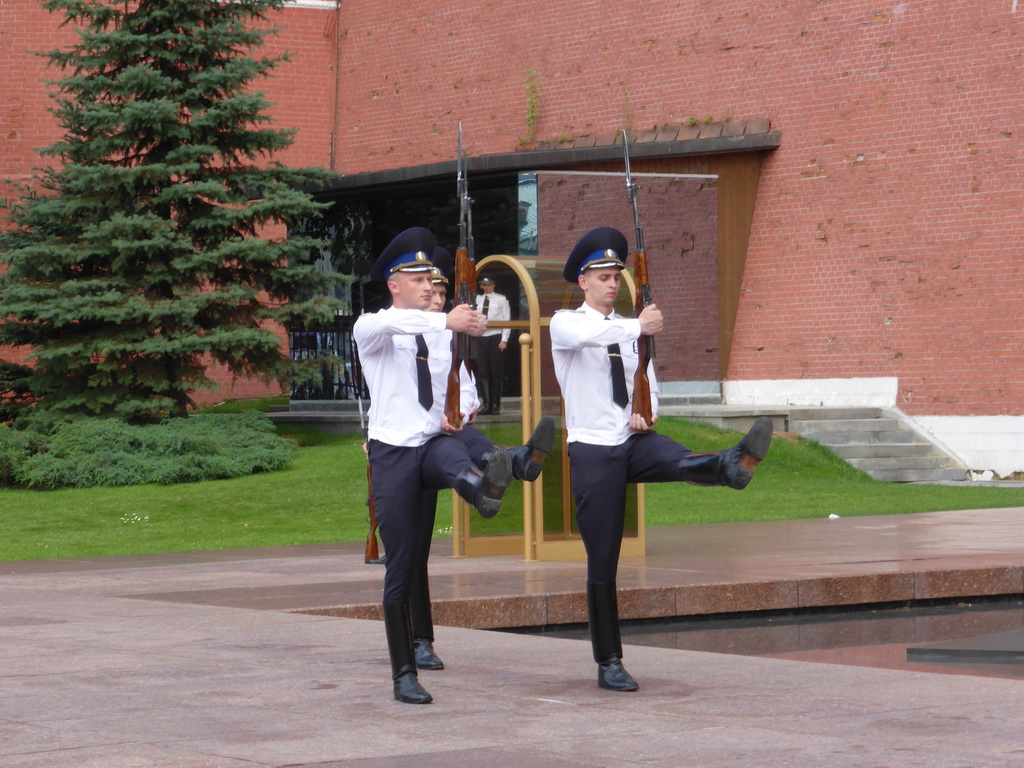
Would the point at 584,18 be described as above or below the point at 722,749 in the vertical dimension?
above

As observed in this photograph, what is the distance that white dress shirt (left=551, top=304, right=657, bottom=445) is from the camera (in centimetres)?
640

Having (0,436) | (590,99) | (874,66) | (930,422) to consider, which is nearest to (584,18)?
(590,99)

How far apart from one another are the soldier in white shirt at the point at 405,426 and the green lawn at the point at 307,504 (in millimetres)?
8084

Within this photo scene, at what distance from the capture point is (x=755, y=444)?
6113 millimetres

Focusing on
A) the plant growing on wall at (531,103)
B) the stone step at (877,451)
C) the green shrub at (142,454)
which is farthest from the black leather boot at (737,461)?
the plant growing on wall at (531,103)

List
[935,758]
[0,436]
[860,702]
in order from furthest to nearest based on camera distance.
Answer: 1. [0,436]
2. [860,702]
3. [935,758]

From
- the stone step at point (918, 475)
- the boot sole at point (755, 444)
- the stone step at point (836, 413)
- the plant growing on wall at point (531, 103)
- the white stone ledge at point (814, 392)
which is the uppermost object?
the plant growing on wall at point (531, 103)

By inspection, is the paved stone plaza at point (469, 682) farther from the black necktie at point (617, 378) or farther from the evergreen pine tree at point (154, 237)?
the evergreen pine tree at point (154, 237)

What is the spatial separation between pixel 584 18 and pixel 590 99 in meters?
1.31

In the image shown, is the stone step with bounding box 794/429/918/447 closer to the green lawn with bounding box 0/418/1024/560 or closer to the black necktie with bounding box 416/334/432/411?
the green lawn with bounding box 0/418/1024/560

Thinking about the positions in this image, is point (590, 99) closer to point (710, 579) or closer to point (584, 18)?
point (584, 18)

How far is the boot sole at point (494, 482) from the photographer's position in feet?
19.2

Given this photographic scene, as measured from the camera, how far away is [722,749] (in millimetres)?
4953

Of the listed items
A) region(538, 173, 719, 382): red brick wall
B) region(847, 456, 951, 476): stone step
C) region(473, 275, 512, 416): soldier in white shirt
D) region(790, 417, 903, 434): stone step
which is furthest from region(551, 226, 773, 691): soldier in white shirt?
region(538, 173, 719, 382): red brick wall
